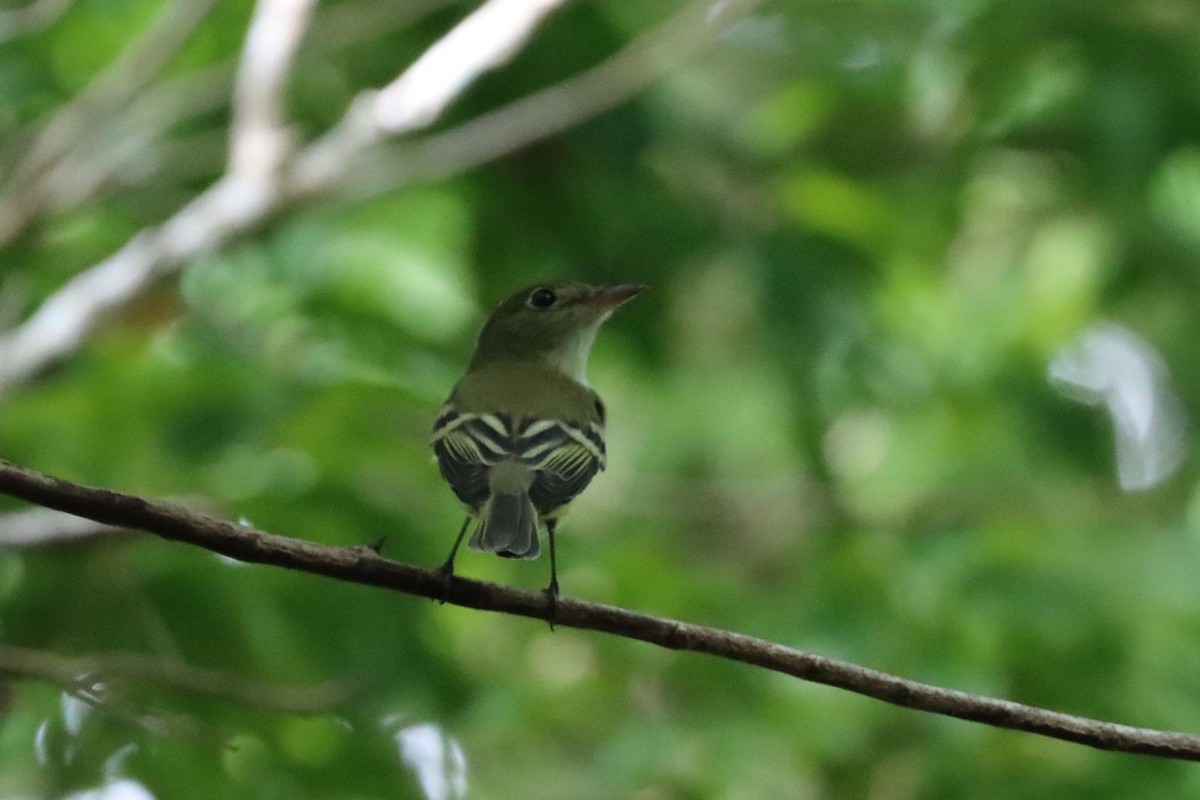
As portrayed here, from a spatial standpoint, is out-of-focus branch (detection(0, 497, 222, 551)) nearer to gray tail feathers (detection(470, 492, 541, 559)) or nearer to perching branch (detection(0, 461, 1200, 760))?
gray tail feathers (detection(470, 492, 541, 559))

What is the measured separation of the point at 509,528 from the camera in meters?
3.16

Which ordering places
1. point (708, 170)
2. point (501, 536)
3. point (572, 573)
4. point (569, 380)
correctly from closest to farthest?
point (501, 536), point (569, 380), point (572, 573), point (708, 170)

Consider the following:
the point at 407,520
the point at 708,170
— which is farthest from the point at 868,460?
the point at 407,520

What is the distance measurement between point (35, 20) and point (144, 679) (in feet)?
7.96

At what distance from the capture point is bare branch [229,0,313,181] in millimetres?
4609

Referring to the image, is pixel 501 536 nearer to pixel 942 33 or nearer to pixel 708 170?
pixel 942 33

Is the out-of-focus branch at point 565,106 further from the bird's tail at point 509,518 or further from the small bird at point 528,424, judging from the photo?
the bird's tail at point 509,518

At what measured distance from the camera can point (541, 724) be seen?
223 inches

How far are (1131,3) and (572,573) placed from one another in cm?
259

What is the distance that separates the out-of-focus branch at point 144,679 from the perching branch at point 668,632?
96cm

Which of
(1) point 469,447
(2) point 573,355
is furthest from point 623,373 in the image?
(1) point 469,447

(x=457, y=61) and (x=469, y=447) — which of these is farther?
(x=457, y=61)

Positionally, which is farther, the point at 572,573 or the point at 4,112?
the point at 4,112

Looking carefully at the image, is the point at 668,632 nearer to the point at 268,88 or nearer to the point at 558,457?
the point at 558,457
